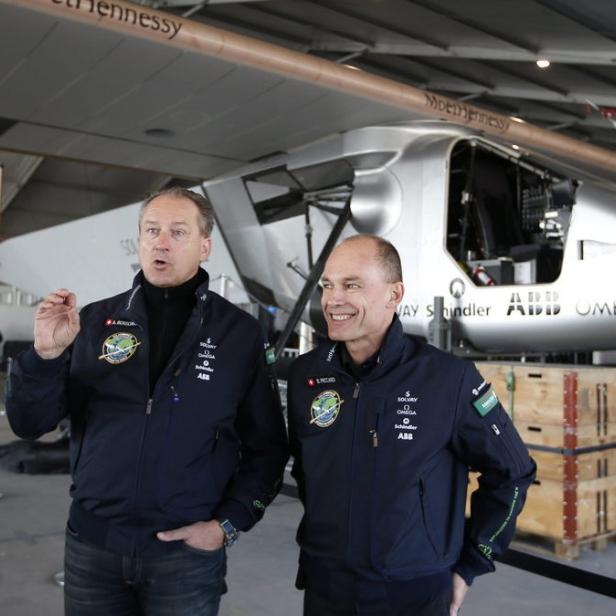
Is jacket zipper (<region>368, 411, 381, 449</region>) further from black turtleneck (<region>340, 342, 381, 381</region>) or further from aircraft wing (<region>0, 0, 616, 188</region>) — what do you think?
aircraft wing (<region>0, 0, 616, 188</region>)

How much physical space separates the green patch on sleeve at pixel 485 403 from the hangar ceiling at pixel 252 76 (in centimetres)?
84

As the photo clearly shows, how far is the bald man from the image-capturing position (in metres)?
1.58

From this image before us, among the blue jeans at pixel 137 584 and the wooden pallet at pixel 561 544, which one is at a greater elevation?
the blue jeans at pixel 137 584

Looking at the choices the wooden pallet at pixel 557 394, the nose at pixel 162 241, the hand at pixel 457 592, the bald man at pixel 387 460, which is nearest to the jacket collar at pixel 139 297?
the nose at pixel 162 241

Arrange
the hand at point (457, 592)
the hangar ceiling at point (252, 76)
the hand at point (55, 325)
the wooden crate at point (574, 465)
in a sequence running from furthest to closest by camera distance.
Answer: the hangar ceiling at point (252, 76), the wooden crate at point (574, 465), the hand at point (457, 592), the hand at point (55, 325)

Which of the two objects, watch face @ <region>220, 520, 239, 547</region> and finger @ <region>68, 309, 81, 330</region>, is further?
watch face @ <region>220, 520, 239, 547</region>

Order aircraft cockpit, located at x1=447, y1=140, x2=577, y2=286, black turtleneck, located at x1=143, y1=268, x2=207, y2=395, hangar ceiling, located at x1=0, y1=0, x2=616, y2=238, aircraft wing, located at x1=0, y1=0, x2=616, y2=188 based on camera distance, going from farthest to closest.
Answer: aircraft cockpit, located at x1=447, y1=140, x2=577, y2=286
hangar ceiling, located at x1=0, y1=0, x2=616, y2=238
aircraft wing, located at x1=0, y1=0, x2=616, y2=188
black turtleneck, located at x1=143, y1=268, x2=207, y2=395

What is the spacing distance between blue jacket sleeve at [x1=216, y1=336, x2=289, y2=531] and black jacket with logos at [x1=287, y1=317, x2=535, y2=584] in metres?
0.07

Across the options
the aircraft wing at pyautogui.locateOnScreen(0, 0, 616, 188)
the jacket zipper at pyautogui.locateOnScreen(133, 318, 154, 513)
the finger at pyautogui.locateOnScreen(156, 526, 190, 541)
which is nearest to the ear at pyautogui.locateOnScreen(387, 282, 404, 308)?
the jacket zipper at pyautogui.locateOnScreen(133, 318, 154, 513)

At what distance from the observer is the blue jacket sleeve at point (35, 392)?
161 centimetres

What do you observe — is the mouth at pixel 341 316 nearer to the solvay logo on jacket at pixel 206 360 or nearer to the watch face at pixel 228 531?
Result: the solvay logo on jacket at pixel 206 360

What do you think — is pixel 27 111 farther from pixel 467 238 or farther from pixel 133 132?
pixel 467 238

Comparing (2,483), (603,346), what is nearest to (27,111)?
(2,483)

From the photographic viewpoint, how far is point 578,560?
4.11 metres
